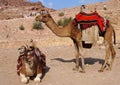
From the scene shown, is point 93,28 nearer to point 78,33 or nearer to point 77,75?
point 78,33

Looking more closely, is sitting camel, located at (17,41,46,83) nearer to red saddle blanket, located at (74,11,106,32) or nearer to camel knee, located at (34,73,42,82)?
camel knee, located at (34,73,42,82)

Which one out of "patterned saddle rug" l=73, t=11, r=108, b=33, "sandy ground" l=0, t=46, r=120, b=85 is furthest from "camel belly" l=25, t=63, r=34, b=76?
"patterned saddle rug" l=73, t=11, r=108, b=33

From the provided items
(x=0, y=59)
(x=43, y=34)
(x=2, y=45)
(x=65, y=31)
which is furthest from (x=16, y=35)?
(x=65, y=31)

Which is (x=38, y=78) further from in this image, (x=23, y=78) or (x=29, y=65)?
(x=29, y=65)

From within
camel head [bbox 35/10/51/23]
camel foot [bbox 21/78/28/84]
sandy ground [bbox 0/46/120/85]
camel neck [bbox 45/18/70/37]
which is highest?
camel head [bbox 35/10/51/23]

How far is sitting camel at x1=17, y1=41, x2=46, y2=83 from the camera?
10.0m

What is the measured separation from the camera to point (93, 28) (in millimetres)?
11398

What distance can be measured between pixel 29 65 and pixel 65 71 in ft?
5.50

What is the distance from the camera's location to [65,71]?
11422mm

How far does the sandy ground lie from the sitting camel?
0.19 meters

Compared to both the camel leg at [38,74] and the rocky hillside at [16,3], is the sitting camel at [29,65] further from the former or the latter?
the rocky hillside at [16,3]

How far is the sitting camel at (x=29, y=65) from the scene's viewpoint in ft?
33.0

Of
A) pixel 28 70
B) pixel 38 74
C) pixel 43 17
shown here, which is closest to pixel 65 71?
pixel 38 74

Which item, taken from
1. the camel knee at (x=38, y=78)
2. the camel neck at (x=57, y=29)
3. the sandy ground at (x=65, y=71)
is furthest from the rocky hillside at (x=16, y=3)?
the camel knee at (x=38, y=78)
